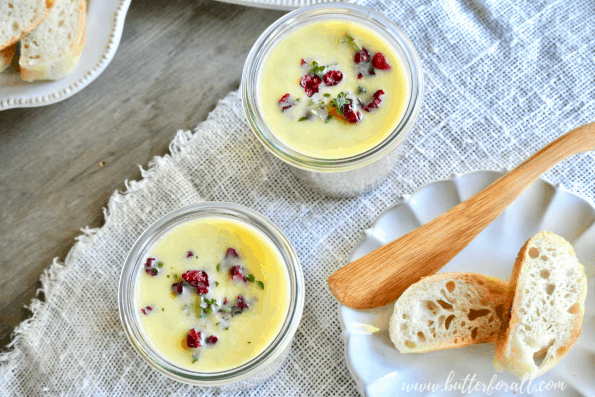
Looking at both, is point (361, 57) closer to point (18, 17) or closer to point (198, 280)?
point (198, 280)

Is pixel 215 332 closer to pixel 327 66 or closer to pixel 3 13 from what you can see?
pixel 327 66

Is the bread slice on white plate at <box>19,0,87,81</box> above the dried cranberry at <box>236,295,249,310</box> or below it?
above

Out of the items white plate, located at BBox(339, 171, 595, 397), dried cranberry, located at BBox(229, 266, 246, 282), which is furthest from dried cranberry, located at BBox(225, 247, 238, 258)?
white plate, located at BBox(339, 171, 595, 397)

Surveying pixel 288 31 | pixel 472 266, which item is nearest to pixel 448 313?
pixel 472 266

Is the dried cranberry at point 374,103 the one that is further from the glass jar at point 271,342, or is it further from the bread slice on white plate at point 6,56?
the bread slice on white plate at point 6,56
